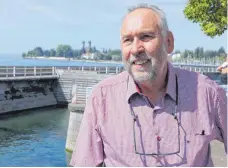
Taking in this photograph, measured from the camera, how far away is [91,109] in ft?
6.58

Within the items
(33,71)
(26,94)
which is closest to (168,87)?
(26,94)

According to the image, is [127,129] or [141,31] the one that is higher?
[141,31]

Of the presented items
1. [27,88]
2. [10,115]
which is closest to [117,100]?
[10,115]

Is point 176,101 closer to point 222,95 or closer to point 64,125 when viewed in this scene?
point 222,95

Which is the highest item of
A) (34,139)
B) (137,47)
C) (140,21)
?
(140,21)

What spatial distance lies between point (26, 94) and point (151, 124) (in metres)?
31.1

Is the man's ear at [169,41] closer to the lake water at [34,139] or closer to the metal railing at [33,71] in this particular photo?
the lake water at [34,139]

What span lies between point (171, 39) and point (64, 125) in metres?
23.5

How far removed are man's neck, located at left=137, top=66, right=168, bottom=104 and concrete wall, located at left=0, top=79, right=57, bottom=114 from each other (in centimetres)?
2845

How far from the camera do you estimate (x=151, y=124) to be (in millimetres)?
1944

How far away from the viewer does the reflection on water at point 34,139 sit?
16766mm

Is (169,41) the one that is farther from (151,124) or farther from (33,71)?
(33,71)

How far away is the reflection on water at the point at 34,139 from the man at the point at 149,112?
14.1 metres

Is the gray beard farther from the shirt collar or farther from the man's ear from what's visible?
the man's ear
